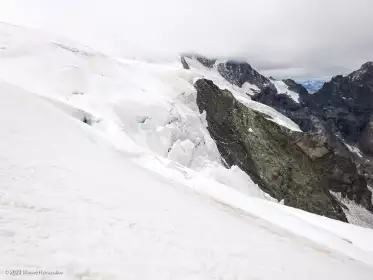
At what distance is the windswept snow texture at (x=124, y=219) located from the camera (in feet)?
21.6

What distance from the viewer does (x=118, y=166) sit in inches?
560

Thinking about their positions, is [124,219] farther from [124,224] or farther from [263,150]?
[263,150]

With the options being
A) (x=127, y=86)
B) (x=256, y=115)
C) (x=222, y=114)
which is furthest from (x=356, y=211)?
(x=127, y=86)

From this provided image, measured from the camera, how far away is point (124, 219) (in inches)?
346

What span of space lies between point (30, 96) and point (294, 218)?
15715 millimetres

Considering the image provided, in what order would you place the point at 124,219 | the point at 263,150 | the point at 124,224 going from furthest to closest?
the point at 263,150
the point at 124,219
the point at 124,224

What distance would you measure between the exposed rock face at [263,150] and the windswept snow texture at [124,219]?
76.8ft

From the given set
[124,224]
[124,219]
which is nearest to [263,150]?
[124,219]

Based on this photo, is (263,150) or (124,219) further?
(263,150)

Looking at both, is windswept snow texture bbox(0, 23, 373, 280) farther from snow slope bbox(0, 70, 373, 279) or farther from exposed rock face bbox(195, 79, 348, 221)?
exposed rock face bbox(195, 79, 348, 221)

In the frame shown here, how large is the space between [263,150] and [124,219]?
Answer: 156 feet

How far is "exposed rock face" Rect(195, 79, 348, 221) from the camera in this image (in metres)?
45.3

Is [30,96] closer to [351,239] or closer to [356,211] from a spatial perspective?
[351,239]

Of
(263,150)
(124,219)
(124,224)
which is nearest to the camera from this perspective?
(124,224)
